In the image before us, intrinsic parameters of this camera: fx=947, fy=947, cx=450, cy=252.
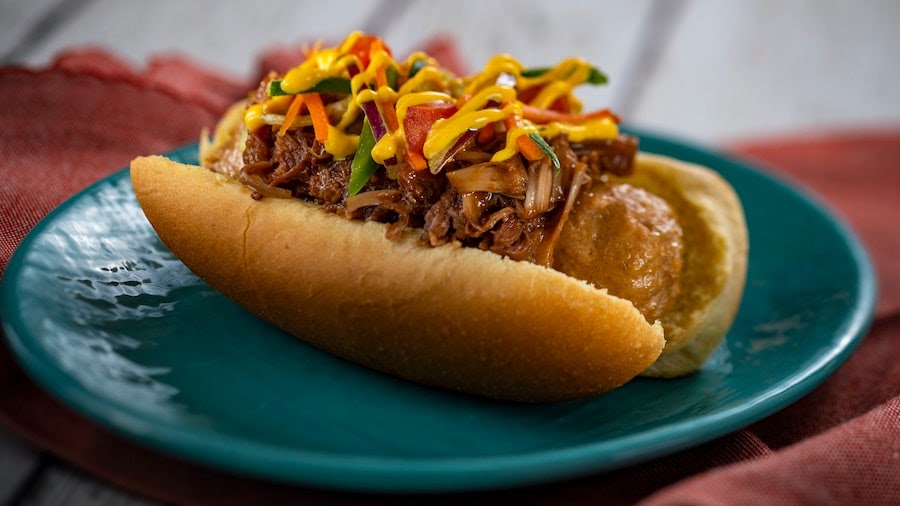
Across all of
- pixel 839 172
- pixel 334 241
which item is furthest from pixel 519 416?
pixel 839 172

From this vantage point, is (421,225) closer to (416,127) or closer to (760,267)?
(416,127)

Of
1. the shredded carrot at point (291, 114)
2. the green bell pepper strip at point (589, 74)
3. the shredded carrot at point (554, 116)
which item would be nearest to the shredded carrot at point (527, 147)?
the shredded carrot at point (554, 116)

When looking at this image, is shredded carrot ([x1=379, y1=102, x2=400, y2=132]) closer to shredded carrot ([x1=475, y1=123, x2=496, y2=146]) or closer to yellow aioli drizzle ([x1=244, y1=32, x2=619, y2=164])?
yellow aioli drizzle ([x1=244, y1=32, x2=619, y2=164])

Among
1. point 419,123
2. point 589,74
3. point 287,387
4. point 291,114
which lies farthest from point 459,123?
point 287,387

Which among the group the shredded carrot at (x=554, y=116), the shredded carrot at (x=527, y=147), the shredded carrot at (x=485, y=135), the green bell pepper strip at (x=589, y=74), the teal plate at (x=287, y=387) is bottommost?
the teal plate at (x=287, y=387)

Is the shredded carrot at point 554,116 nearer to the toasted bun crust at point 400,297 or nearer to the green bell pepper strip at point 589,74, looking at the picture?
the green bell pepper strip at point 589,74

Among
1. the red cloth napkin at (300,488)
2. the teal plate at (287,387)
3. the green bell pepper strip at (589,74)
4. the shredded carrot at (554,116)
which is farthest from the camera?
the green bell pepper strip at (589,74)
